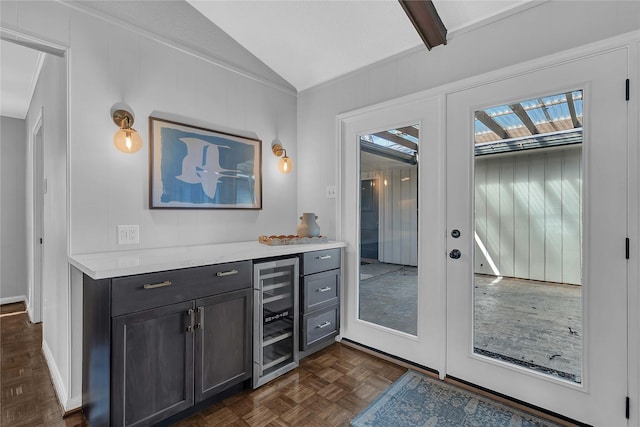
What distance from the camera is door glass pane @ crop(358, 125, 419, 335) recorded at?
242 cm

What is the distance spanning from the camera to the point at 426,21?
2002mm

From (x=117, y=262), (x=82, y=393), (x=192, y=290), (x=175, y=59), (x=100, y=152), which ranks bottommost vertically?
(x=82, y=393)

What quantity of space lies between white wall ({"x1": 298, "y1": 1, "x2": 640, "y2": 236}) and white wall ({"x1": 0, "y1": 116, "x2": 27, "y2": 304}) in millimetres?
3720

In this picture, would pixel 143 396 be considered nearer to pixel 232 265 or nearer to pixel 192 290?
pixel 192 290

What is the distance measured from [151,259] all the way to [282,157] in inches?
64.5

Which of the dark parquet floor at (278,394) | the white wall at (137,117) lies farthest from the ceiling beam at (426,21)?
the dark parquet floor at (278,394)

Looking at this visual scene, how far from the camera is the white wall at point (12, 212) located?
152 inches

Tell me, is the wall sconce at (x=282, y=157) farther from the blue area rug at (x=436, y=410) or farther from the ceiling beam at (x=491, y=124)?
the blue area rug at (x=436, y=410)

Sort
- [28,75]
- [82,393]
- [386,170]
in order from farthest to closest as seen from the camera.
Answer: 1. [28,75]
2. [386,170]
3. [82,393]

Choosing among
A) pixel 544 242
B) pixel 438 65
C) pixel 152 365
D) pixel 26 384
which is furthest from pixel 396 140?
pixel 26 384

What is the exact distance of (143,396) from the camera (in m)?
1.54

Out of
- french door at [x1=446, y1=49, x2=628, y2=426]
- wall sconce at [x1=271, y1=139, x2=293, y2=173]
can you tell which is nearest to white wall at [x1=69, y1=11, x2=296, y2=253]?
wall sconce at [x1=271, y1=139, x2=293, y2=173]

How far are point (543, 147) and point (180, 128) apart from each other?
2.44 metres

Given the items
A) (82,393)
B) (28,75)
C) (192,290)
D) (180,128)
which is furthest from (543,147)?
(28,75)
